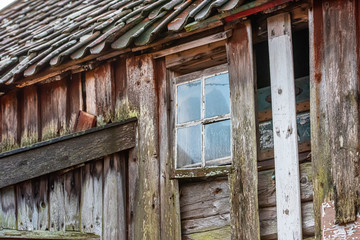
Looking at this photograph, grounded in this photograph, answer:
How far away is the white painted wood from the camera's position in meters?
4.36

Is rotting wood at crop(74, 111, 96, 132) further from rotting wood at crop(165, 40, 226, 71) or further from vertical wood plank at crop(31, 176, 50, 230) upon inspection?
rotting wood at crop(165, 40, 226, 71)

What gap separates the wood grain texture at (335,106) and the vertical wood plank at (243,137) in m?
0.49

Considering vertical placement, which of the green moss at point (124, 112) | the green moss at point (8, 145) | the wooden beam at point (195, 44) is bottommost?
the green moss at point (8, 145)

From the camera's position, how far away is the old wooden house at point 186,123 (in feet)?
14.1

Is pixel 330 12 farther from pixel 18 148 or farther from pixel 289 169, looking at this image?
pixel 18 148

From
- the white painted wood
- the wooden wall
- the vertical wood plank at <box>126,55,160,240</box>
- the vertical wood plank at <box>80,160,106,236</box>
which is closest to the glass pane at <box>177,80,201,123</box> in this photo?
the vertical wood plank at <box>126,55,160,240</box>

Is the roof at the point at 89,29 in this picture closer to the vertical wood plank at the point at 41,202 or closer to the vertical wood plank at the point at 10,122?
the vertical wood plank at the point at 10,122

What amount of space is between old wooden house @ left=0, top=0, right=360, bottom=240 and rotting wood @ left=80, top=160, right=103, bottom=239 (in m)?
0.01

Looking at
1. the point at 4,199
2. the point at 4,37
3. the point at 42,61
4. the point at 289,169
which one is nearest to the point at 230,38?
the point at 289,169

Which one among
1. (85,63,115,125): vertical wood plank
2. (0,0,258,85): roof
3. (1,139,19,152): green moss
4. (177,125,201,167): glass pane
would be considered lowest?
(177,125,201,167): glass pane

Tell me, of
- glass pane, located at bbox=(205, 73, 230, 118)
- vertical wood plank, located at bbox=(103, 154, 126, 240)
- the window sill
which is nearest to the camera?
the window sill

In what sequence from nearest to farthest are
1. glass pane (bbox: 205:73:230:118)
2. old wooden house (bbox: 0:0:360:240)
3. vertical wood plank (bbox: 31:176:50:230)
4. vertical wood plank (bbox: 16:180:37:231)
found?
1. old wooden house (bbox: 0:0:360:240)
2. glass pane (bbox: 205:73:230:118)
3. vertical wood plank (bbox: 31:176:50:230)
4. vertical wood plank (bbox: 16:180:37:231)

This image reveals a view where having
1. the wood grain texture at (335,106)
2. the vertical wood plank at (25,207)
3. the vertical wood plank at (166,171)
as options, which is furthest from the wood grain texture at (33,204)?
the wood grain texture at (335,106)

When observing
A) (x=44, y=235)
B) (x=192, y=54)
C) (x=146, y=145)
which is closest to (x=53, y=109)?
(x=44, y=235)
